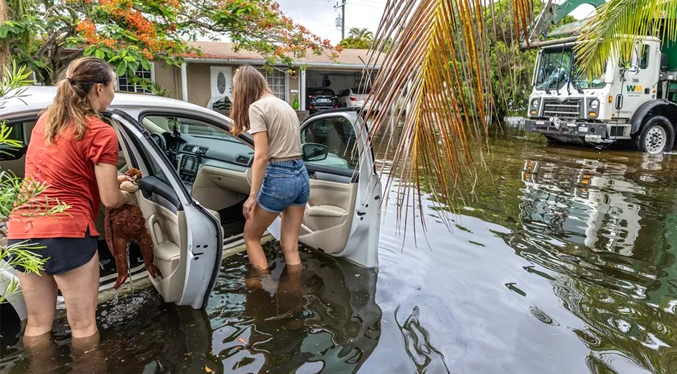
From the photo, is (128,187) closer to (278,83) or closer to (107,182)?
(107,182)

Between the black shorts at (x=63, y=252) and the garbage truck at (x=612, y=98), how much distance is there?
467 inches

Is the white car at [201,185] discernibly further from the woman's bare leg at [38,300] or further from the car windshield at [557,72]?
the car windshield at [557,72]

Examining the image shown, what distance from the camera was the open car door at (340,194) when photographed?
4117mm

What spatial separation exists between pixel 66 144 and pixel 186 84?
16.9m

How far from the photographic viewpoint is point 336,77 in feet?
93.8

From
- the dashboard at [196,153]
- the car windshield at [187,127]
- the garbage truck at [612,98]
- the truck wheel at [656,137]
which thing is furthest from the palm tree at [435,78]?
the truck wheel at [656,137]

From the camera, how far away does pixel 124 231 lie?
126 inches

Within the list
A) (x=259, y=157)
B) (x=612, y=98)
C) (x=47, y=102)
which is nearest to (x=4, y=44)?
(x=47, y=102)

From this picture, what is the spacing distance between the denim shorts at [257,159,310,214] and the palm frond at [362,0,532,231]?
214 centimetres

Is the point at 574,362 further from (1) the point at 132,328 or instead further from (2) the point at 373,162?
(1) the point at 132,328

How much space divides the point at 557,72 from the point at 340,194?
1106 cm

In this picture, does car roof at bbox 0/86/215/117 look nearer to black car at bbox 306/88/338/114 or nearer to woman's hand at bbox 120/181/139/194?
woman's hand at bbox 120/181/139/194

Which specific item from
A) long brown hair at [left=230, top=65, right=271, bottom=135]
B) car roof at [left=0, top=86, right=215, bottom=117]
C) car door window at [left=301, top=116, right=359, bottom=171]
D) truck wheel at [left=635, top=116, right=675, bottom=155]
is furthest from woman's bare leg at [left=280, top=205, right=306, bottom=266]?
truck wheel at [left=635, top=116, right=675, bottom=155]

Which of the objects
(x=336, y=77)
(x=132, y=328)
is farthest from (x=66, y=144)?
(x=336, y=77)
